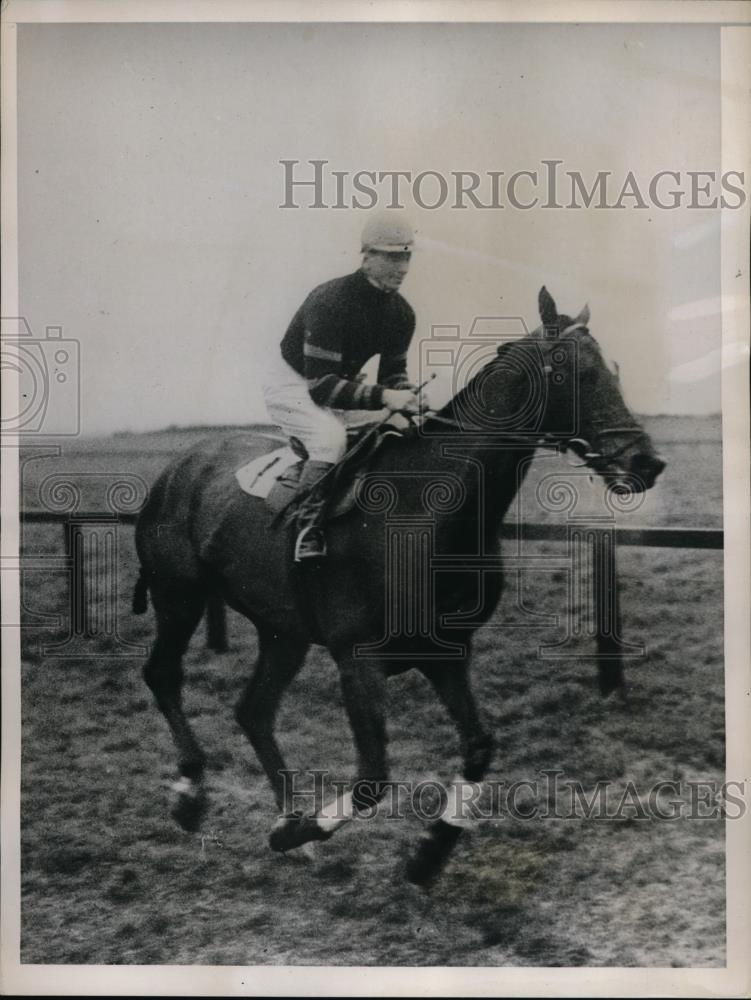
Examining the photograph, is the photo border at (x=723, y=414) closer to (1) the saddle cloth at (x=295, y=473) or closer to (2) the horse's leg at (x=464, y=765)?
(2) the horse's leg at (x=464, y=765)

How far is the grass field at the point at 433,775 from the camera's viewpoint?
2807 mm

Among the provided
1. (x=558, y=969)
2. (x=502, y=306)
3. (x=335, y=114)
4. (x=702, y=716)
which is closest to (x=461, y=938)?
(x=558, y=969)

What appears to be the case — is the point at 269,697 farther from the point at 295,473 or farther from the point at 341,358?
the point at 341,358

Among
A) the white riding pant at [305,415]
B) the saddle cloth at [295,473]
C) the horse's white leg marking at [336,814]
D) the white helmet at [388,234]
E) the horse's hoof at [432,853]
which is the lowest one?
the horse's hoof at [432,853]

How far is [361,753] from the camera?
2820 mm

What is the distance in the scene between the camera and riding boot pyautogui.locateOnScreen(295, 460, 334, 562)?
280cm

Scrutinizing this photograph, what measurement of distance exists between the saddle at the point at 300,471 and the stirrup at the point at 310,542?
0.05 metres

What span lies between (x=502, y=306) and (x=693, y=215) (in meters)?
0.58

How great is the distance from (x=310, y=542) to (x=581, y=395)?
829 mm

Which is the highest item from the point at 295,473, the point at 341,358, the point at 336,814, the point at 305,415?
the point at 341,358

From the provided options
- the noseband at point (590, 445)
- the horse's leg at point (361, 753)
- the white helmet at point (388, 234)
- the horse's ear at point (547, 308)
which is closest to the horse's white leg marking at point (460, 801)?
the horse's leg at point (361, 753)

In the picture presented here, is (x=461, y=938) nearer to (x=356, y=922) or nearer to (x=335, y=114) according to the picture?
(x=356, y=922)

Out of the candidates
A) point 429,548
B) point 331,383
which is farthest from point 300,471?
point 429,548

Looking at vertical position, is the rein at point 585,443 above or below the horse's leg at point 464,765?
above
